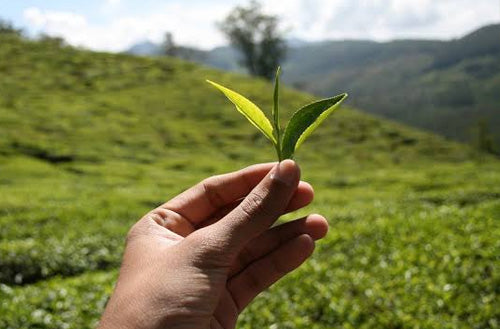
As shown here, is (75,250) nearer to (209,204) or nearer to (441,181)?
(209,204)

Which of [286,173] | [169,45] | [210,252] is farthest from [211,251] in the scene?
[169,45]

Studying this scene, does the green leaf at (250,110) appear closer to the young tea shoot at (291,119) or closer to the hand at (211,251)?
the young tea shoot at (291,119)

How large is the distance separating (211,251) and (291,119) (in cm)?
71

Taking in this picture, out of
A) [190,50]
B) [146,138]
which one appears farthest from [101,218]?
[190,50]

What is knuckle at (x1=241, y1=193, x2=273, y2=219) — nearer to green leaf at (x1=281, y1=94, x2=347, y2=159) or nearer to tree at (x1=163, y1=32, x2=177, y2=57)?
green leaf at (x1=281, y1=94, x2=347, y2=159)

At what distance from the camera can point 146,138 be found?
113 ft

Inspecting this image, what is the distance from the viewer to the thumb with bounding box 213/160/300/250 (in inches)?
93.6

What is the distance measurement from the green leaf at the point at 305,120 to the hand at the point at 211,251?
16 centimetres

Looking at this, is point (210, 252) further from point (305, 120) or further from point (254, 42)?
point (254, 42)

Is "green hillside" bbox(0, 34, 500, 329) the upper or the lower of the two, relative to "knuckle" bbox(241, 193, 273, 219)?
lower

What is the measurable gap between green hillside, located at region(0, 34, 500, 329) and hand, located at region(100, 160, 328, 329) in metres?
4.73

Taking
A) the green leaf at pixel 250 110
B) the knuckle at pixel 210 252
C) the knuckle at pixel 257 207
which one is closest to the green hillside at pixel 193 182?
the knuckle at pixel 210 252

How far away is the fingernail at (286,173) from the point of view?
236cm

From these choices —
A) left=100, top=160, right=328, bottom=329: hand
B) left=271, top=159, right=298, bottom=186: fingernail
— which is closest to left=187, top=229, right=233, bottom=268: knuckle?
left=100, top=160, right=328, bottom=329: hand
